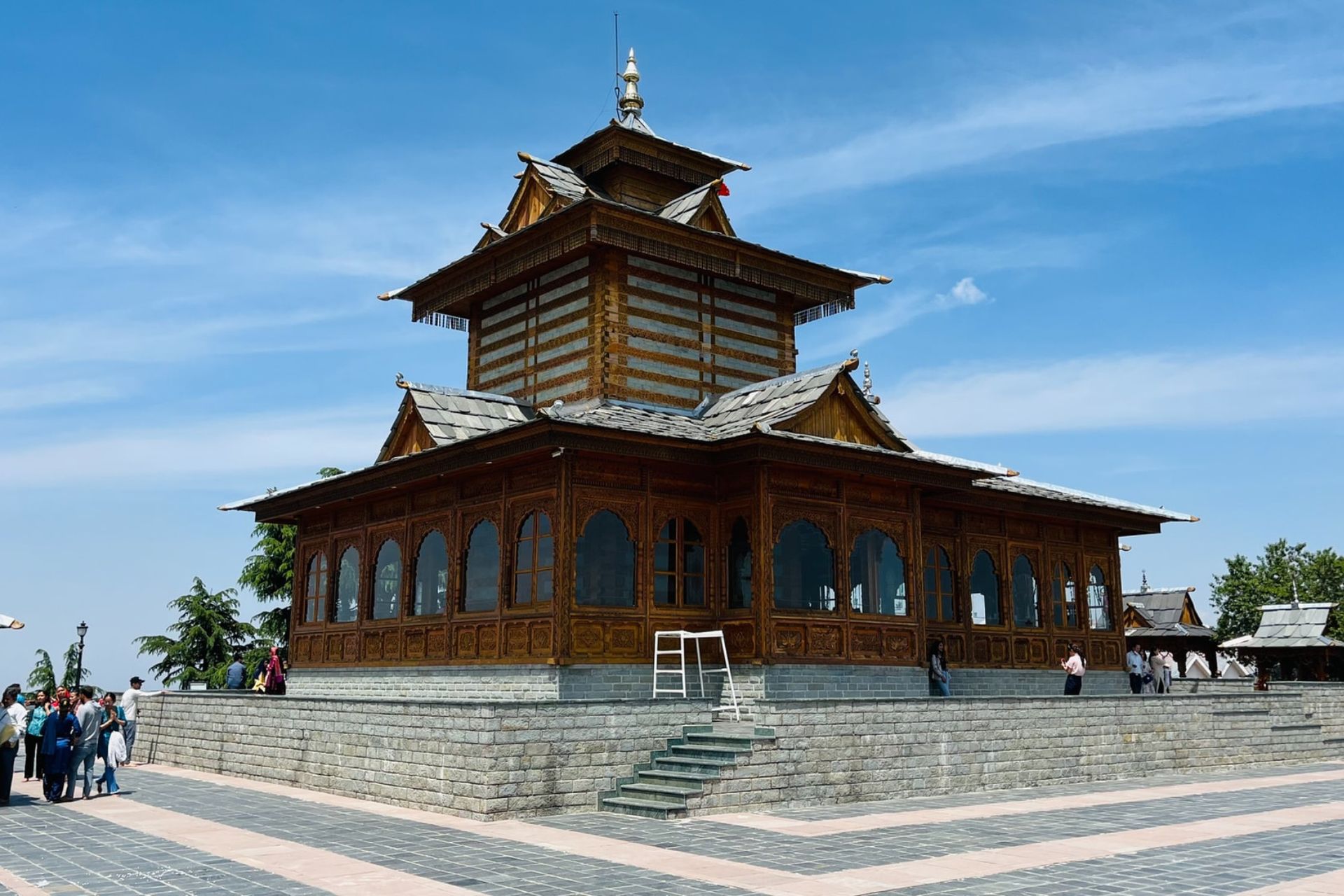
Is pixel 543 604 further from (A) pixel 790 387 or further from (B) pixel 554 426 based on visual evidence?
(A) pixel 790 387

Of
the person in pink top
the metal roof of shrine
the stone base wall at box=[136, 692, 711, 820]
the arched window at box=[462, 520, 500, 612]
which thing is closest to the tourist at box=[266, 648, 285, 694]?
the stone base wall at box=[136, 692, 711, 820]

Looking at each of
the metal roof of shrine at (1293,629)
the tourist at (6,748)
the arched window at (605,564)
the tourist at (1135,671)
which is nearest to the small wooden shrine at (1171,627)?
the metal roof of shrine at (1293,629)

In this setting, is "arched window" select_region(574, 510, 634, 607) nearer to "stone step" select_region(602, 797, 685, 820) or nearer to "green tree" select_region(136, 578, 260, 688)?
"stone step" select_region(602, 797, 685, 820)

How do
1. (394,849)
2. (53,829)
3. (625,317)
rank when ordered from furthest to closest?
(625,317) < (53,829) < (394,849)

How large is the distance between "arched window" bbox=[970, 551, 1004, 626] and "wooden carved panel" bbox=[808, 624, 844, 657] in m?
6.09

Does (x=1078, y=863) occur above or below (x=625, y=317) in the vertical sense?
below

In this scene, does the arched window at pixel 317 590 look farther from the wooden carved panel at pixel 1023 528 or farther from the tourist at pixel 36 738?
the wooden carved panel at pixel 1023 528

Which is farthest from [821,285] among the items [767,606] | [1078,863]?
[1078,863]

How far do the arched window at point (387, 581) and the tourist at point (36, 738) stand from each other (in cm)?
566

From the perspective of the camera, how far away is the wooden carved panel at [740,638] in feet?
57.2

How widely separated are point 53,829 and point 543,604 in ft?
22.7

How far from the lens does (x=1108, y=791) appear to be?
16609 mm

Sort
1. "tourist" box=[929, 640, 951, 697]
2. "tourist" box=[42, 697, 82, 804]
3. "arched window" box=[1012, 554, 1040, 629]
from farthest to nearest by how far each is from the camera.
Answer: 1. "arched window" box=[1012, 554, 1040, 629]
2. "tourist" box=[929, 640, 951, 697]
3. "tourist" box=[42, 697, 82, 804]

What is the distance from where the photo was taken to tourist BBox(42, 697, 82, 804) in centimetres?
1585
